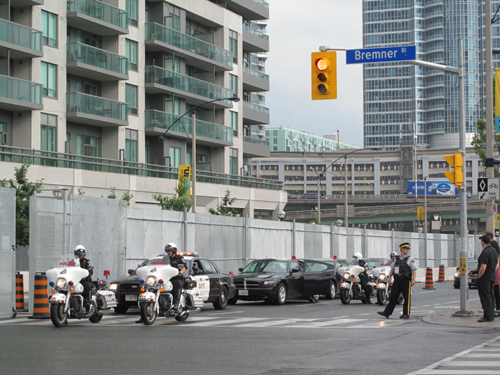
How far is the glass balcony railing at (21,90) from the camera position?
39562 mm

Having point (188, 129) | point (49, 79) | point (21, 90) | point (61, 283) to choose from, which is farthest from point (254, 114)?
point (61, 283)

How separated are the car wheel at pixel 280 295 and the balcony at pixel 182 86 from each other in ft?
93.9

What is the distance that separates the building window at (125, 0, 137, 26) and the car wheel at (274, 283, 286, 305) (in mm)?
29429

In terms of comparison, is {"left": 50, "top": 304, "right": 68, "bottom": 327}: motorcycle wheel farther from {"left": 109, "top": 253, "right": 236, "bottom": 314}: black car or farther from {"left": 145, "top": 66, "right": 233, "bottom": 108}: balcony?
{"left": 145, "top": 66, "right": 233, "bottom": 108}: balcony

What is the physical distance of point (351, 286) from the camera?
986 inches

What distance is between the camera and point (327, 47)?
18.9 metres

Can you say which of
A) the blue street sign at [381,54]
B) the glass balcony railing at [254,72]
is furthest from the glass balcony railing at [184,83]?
the blue street sign at [381,54]

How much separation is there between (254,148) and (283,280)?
41827 millimetres

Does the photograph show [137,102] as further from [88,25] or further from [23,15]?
[23,15]

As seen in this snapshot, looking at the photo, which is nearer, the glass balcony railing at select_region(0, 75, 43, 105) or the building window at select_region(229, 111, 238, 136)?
the glass balcony railing at select_region(0, 75, 43, 105)

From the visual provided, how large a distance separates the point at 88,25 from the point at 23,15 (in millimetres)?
4873

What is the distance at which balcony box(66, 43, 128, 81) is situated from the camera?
44.2 metres

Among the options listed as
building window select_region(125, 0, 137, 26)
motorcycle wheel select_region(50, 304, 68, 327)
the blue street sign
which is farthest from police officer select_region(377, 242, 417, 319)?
building window select_region(125, 0, 137, 26)

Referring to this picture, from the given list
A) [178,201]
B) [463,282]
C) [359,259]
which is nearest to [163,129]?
[178,201]
